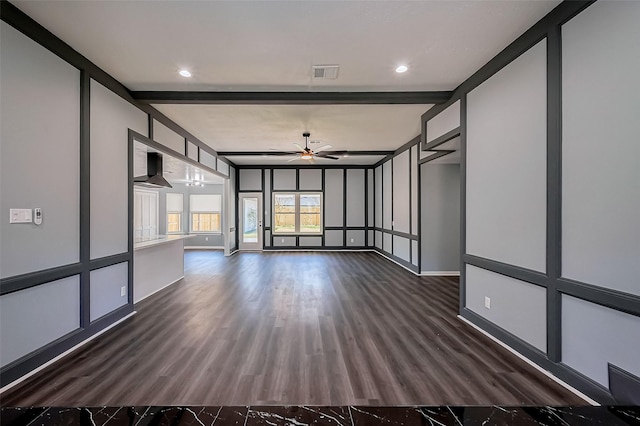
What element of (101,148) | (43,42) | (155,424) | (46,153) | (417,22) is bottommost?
(155,424)

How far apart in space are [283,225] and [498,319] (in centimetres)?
765

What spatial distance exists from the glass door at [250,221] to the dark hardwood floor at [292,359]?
5.12 m

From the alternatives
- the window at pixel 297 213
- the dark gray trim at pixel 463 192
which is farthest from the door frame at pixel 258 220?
the dark gray trim at pixel 463 192

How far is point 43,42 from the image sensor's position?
248 cm

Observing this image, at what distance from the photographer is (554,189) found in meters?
2.29

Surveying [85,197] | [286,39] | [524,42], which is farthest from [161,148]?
[524,42]

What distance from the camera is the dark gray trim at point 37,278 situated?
220 cm

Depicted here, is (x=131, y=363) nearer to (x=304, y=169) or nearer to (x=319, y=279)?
(x=319, y=279)

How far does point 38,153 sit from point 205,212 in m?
8.79

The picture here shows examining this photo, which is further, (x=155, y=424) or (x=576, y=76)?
(x=576, y=76)

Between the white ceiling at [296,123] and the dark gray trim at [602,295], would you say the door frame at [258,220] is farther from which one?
the dark gray trim at [602,295]

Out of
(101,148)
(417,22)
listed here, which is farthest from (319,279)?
(417,22)

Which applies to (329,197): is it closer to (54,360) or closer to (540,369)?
(540,369)

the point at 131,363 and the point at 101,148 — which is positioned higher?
the point at 101,148
